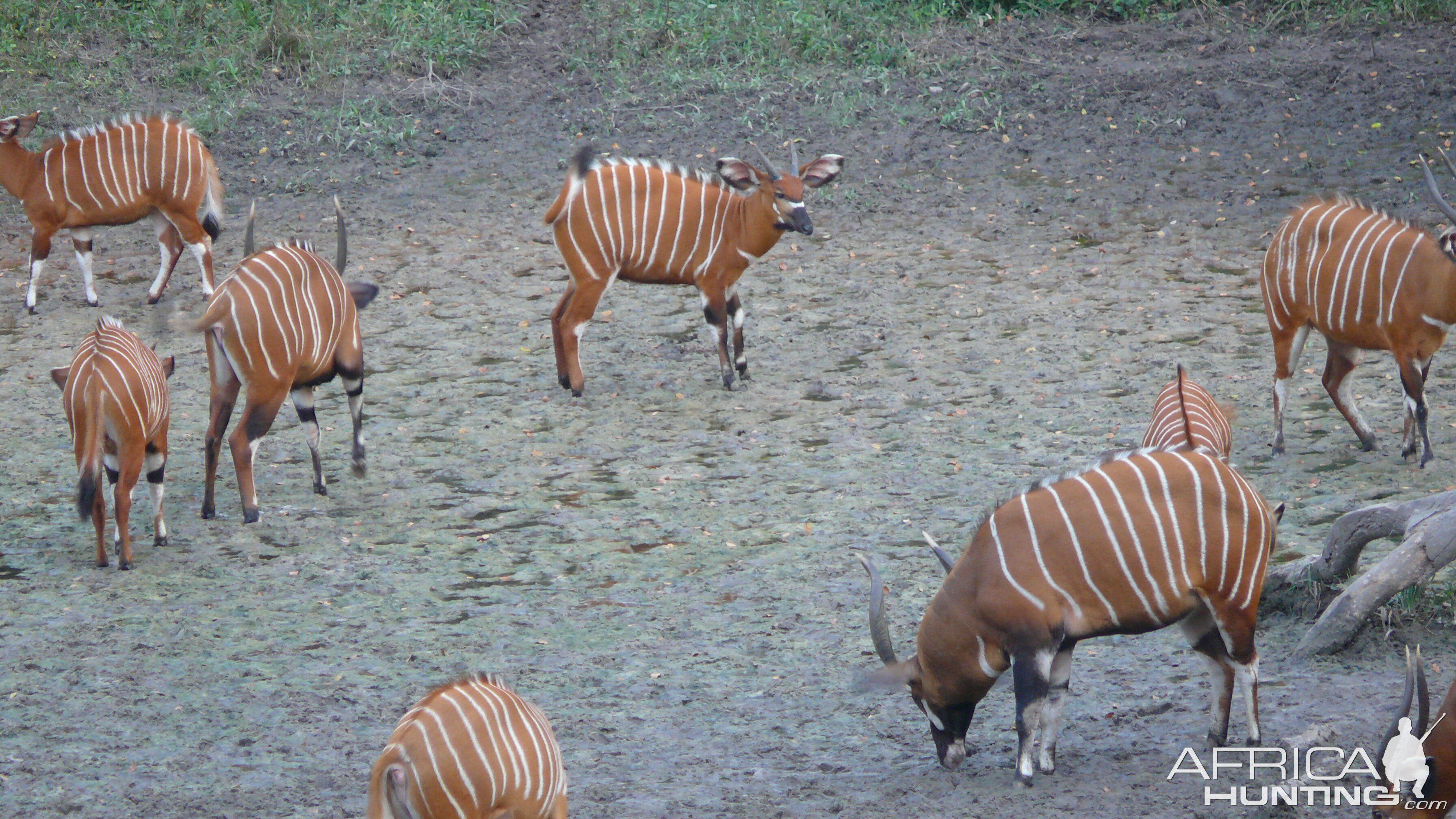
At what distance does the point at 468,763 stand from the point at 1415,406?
5.03m

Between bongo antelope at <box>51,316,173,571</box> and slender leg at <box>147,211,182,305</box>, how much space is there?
11.5ft

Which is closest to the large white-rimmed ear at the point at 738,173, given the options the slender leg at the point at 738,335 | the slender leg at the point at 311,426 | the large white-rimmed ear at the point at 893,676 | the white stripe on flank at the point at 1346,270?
the slender leg at the point at 738,335

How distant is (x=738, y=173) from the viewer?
27.2 ft

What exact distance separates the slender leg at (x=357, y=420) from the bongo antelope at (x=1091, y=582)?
3561 mm

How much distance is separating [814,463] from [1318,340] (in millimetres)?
3387

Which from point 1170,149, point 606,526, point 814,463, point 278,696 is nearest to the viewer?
point 278,696

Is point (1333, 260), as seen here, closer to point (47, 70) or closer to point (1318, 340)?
point (1318, 340)

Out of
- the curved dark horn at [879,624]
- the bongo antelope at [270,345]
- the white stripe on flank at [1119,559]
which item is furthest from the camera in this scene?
the bongo antelope at [270,345]

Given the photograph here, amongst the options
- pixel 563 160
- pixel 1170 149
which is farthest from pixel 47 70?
pixel 1170 149

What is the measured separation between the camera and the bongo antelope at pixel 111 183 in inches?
371

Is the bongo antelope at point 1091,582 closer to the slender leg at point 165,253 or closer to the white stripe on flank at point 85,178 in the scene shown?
the slender leg at point 165,253

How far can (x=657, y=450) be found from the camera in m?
7.46

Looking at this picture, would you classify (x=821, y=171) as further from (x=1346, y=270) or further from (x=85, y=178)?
(x=85, y=178)

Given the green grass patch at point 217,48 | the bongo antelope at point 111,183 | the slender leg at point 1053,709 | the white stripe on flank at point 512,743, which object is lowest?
the slender leg at point 1053,709
